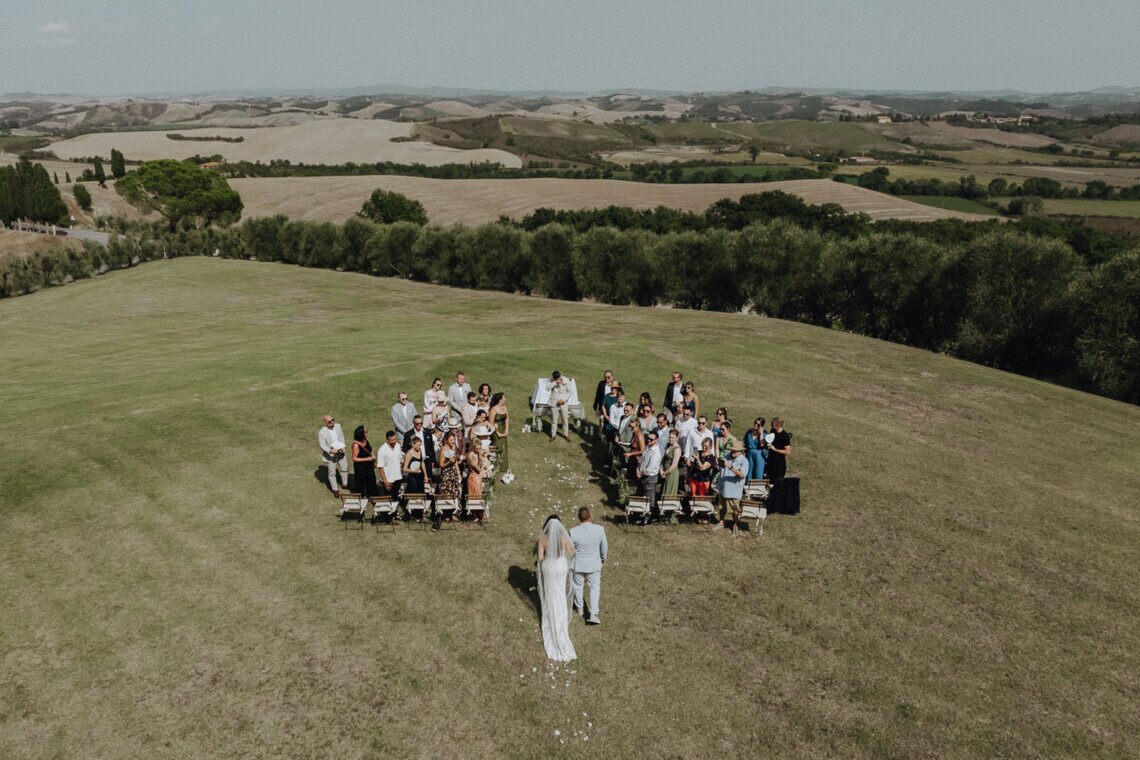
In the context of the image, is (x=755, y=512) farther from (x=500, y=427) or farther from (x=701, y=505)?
(x=500, y=427)

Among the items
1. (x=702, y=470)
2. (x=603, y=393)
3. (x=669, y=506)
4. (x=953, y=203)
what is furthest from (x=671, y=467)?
(x=953, y=203)

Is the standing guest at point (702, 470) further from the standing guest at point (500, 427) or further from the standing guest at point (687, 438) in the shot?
the standing guest at point (500, 427)

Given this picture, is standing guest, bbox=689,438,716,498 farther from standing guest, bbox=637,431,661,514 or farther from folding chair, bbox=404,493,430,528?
folding chair, bbox=404,493,430,528

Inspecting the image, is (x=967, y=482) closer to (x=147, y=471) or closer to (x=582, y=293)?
(x=147, y=471)

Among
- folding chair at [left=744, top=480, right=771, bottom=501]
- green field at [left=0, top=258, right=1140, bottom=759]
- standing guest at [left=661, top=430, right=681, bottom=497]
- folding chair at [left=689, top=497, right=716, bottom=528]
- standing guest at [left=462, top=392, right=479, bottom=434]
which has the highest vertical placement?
standing guest at [left=462, top=392, right=479, bottom=434]

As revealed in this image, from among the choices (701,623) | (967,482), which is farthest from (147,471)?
(967,482)

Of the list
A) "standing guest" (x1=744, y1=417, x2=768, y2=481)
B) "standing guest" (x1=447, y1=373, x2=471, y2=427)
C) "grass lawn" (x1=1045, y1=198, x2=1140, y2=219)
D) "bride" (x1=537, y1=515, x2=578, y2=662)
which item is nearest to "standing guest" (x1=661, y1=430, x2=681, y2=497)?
"standing guest" (x1=744, y1=417, x2=768, y2=481)

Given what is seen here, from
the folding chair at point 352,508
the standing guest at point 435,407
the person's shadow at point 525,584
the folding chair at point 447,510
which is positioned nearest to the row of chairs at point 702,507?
the person's shadow at point 525,584
